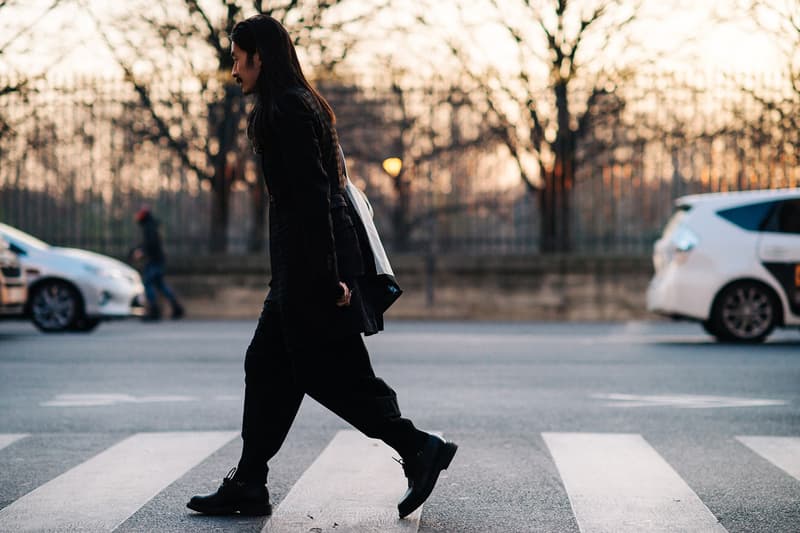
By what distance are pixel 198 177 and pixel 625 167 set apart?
6.82m

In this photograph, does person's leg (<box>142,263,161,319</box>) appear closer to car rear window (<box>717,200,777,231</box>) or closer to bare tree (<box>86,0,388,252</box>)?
bare tree (<box>86,0,388,252</box>)

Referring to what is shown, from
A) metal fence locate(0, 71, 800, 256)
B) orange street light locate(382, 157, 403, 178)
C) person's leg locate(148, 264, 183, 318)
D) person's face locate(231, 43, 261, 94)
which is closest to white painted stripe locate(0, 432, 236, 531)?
person's face locate(231, 43, 261, 94)

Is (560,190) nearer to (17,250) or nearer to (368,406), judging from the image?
(17,250)

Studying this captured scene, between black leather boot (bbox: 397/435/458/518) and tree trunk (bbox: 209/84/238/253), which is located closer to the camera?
black leather boot (bbox: 397/435/458/518)

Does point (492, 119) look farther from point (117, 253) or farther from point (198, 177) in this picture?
point (117, 253)

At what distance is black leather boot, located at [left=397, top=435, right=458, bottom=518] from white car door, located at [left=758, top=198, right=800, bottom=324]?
9.61m

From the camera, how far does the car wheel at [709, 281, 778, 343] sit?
551 inches

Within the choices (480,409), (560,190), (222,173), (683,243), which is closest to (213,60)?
(222,173)

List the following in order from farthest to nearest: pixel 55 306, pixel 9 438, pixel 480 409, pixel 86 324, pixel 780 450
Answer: pixel 86 324 < pixel 55 306 < pixel 480 409 < pixel 9 438 < pixel 780 450

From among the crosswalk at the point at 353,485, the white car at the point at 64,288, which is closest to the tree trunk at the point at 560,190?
the white car at the point at 64,288

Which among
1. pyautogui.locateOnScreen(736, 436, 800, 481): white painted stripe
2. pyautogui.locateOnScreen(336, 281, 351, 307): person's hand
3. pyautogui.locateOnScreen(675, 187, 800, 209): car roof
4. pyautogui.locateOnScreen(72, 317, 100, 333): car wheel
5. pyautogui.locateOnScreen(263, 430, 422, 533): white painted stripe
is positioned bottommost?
pyautogui.locateOnScreen(736, 436, 800, 481): white painted stripe

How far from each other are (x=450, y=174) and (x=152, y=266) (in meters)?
4.79

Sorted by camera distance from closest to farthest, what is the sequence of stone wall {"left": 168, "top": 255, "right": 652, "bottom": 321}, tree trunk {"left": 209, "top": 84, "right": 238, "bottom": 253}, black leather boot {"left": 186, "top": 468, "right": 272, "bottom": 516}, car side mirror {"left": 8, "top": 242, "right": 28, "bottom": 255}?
black leather boot {"left": 186, "top": 468, "right": 272, "bottom": 516}, car side mirror {"left": 8, "top": 242, "right": 28, "bottom": 255}, stone wall {"left": 168, "top": 255, "right": 652, "bottom": 321}, tree trunk {"left": 209, "top": 84, "right": 238, "bottom": 253}

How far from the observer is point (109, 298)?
53.6 feet
